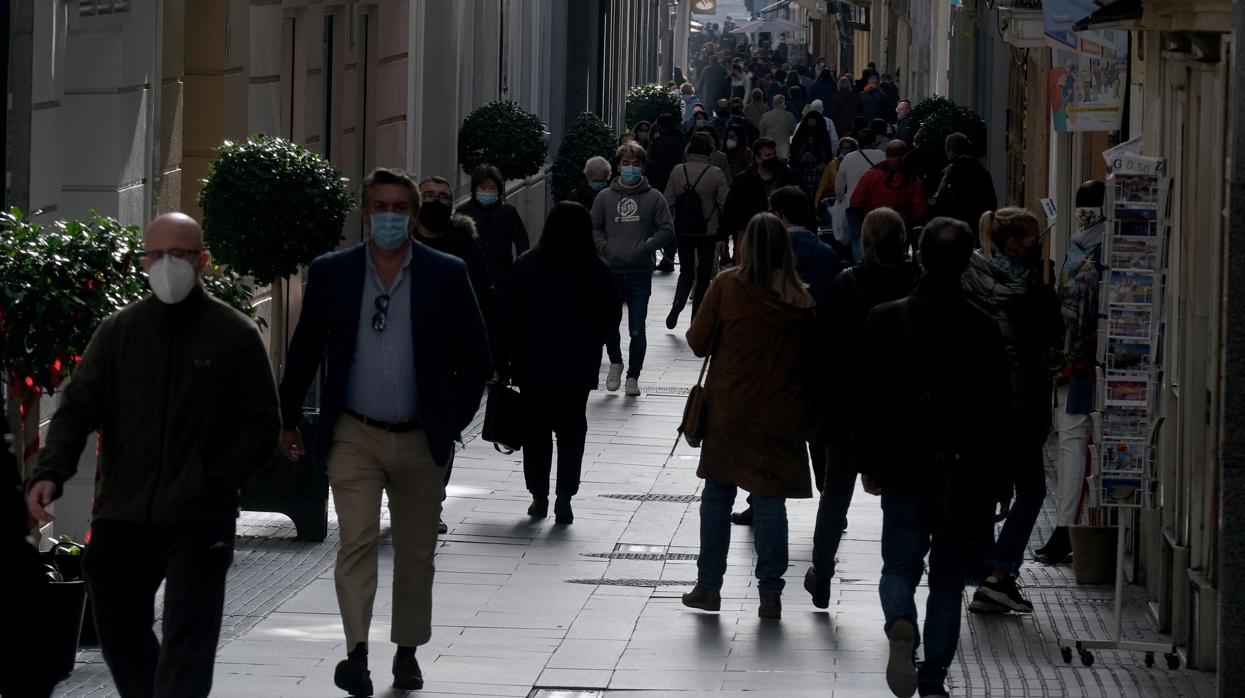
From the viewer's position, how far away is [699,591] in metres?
9.96

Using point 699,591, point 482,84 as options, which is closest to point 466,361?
point 699,591

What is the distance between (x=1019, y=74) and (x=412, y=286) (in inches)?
624

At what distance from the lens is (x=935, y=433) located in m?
8.07

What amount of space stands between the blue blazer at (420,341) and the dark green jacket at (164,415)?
3.77 feet

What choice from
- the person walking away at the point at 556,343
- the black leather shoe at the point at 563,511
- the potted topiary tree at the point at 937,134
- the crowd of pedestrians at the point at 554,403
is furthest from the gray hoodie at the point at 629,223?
the potted topiary tree at the point at 937,134

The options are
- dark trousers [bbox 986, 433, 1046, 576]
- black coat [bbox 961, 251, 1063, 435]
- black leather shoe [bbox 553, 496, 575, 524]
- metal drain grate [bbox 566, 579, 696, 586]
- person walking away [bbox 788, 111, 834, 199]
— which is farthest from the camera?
person walking away [bbox 788, 111, 834, 199]

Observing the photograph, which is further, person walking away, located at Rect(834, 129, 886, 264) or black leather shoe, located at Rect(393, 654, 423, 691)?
person walking away, located at Rect(834, 129, 886, 264)

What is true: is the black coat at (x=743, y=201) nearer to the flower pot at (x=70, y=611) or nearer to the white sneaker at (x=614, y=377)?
the white sneaker at (x=614, y=377)

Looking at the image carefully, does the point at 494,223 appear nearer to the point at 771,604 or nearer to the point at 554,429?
the point at 554,429

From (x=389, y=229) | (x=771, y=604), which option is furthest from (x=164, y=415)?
(x=771, y=604)

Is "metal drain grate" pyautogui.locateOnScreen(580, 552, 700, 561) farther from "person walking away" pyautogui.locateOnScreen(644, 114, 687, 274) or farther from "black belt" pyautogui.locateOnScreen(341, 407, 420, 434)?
"person walking away" pyautogui.locateOnScreen(644, 114, 687, 274)

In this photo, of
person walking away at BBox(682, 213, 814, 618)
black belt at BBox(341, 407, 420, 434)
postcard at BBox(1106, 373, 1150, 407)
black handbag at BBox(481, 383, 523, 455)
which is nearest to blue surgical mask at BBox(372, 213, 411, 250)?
black belt at BBox(341, 407, 420, 434)

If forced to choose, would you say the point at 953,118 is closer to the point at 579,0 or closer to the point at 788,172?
the point at 788,172

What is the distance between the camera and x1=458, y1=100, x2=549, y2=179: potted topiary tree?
2245cm
